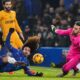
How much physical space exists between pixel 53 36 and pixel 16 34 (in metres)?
5.64

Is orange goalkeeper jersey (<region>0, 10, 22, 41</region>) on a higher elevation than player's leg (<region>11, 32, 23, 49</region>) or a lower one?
higher

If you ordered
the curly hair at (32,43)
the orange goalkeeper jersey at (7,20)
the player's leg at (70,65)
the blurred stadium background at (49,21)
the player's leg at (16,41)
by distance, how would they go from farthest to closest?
the blurred stadium background at (49,21) → the orange goalkeeper jersey at (7,20) → the player's leg at (16,41) → the player's leg at (70,65) → the curly hair at (32,43)

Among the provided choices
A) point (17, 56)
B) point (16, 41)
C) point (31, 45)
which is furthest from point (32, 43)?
point (16, 41)

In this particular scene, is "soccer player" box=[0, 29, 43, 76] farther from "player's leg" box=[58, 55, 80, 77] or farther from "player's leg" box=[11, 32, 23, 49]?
"player's leg" box=[11, 32, 23, 49]

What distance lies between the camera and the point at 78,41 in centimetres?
1570

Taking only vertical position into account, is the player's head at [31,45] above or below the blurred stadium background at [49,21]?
above

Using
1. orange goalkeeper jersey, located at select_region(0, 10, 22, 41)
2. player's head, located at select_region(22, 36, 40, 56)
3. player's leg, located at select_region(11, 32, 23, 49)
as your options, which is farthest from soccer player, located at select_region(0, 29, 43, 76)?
orange goalkeeper jersey, located at select_region(0, 10, 22, 41)

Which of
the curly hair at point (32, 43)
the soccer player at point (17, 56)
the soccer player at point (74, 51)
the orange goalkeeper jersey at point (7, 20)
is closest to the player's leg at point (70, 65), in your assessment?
the soccer player at point (74, 51)

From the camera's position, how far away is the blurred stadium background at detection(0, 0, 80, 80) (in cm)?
2167

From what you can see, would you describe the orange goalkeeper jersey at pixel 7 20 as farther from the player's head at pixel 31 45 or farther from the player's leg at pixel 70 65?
the player's head at pixel 31 45

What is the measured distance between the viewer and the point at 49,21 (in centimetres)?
2395

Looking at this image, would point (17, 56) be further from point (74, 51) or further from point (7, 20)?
point (7, 20)

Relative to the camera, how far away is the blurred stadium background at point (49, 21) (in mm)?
21672

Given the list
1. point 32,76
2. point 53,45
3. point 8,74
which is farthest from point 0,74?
point 53,45
